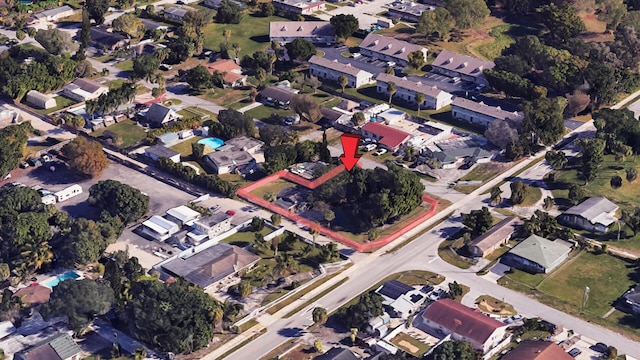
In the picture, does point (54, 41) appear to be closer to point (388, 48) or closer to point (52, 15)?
point (52, 15)

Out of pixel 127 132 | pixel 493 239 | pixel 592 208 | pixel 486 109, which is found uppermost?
pixel 486 109

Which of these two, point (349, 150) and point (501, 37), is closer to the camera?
point (349, 150)

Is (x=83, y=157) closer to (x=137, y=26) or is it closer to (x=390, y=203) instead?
(x=390, y=203)

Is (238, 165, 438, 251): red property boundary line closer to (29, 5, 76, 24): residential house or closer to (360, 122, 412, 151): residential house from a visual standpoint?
(360, 122, 412, 151): residential house

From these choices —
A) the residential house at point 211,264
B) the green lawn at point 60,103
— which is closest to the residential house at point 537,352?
the residential house at point 211,264

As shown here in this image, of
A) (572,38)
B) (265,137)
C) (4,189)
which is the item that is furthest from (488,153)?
(4,189)

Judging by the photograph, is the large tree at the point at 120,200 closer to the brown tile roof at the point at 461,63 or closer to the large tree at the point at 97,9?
the brown tile roof at the point at 461,63

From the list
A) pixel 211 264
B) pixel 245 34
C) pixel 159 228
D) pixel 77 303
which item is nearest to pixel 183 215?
pixel 159 228
